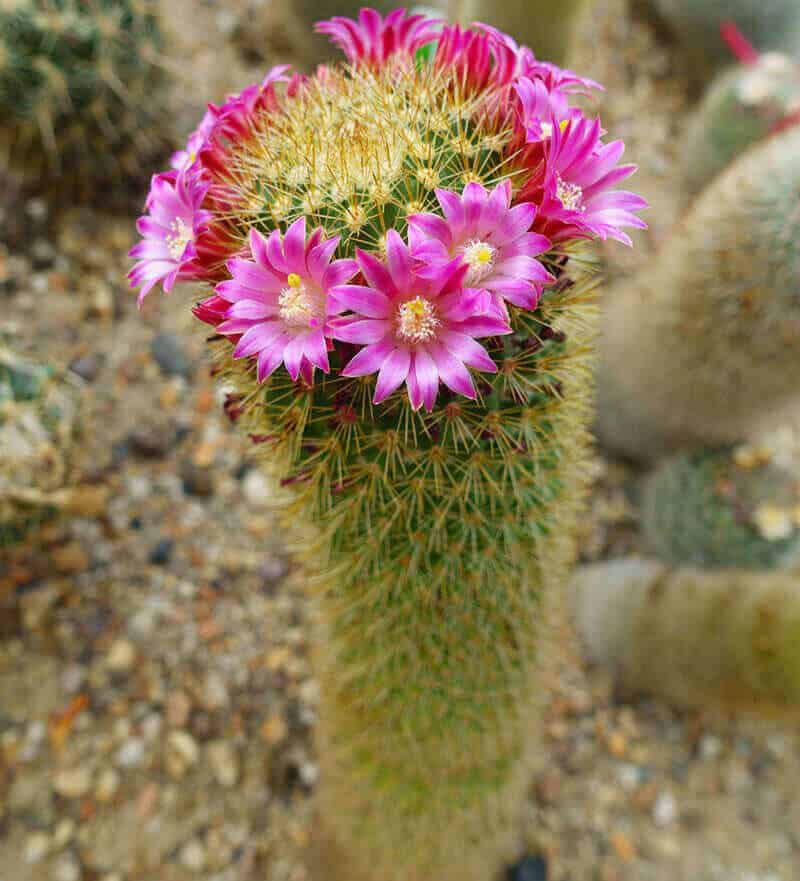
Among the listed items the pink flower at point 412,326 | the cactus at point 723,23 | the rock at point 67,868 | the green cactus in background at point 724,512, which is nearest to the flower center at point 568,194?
the pink flower at point 412,326

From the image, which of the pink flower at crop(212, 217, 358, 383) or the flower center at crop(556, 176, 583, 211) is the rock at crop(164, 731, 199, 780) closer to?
the pink flower at crop(212, 217, 358, 383)

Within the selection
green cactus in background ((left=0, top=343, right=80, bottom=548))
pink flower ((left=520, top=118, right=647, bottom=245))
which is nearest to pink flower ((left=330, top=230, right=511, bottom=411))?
pink flower ((left=520, top=118, right=647, bottom=245))

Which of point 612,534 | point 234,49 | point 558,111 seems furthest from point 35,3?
point 612,534

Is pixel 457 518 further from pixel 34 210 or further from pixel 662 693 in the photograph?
pixel 34 210

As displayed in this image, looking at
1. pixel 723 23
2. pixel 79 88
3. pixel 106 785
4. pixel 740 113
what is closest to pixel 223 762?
pixel 106 785

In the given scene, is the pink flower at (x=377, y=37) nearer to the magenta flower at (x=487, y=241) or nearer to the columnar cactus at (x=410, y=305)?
the columnar cactus at (x=410, y=305)
